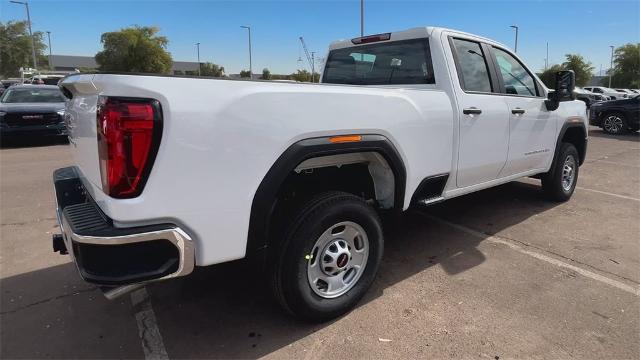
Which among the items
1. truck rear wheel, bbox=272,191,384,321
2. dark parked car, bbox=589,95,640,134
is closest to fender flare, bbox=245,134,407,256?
truck rear wheel, bbox=272,191,384,321

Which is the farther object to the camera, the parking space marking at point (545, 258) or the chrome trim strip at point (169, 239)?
the parking space marking at point (545, 258)

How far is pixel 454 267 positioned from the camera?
3668mm

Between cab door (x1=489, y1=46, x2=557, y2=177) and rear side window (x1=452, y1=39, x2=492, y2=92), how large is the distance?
22 cm

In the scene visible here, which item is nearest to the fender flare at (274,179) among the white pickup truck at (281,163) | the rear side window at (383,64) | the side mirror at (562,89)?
the white pickup truck at (281,163)

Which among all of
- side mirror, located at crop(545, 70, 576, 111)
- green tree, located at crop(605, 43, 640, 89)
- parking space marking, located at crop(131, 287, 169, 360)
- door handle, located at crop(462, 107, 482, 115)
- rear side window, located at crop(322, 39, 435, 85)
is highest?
green tree, located at crop(605, 43, 640, 89)

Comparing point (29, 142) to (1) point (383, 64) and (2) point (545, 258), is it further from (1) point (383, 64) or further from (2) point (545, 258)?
(2) point (545, 258)

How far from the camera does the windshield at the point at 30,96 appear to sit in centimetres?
1173

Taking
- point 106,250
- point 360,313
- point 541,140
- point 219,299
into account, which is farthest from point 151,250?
point 541,140

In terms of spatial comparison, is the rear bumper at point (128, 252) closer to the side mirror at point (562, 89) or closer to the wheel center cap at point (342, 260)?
the wheel center cap at point (342, 260)

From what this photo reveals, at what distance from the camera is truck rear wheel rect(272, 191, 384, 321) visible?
2.50 meters

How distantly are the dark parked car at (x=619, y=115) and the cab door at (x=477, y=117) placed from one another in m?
13.9

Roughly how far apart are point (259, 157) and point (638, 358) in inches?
98.1

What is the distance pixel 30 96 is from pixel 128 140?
41.2 ft

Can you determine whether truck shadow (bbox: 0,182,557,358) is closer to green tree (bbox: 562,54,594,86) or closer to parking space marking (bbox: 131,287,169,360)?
parking space marking (bbox: 131,287,169,360)
